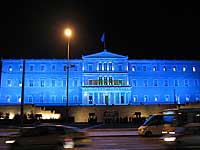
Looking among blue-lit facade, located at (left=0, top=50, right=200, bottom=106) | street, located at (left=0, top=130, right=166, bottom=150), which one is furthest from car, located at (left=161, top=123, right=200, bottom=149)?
blue-lit facade, located at (left=0, top=50, right=200, bottom=106)

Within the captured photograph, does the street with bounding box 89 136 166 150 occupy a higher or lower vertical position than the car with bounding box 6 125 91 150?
lower

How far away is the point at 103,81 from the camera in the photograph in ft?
261

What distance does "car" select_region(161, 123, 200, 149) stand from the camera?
11617mm

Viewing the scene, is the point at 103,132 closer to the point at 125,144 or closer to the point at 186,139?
the point at 125,144

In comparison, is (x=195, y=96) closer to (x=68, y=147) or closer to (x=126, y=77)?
(x=126, y=77)

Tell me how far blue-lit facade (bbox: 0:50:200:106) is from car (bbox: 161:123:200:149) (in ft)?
212

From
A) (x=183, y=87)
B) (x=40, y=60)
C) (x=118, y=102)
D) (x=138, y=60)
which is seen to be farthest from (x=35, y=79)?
(x=183, y=87)

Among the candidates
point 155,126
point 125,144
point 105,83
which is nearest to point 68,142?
point 125,144

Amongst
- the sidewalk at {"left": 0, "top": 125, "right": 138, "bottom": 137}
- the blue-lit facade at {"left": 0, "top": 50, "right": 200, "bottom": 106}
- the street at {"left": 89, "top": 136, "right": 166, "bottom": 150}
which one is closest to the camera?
the street at {"left": 89, "top": 136, "right": 166, "bottom": 150}

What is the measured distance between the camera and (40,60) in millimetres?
80312

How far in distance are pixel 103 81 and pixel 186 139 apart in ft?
223

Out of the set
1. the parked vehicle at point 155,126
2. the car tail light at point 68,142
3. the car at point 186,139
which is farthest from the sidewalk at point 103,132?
the car at point 186,139

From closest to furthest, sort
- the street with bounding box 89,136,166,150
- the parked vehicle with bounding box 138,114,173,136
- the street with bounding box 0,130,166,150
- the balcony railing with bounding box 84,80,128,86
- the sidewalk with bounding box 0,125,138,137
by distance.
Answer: the street with bounding box 89,136,166,150 < the street with bounding box 0,130,166,150 < the parked vehicle with bounding box 138,114,173,136 < the sidewalk with bounding box 0,125,138,137 < the balcony railing with bounding box 84,80,128,86

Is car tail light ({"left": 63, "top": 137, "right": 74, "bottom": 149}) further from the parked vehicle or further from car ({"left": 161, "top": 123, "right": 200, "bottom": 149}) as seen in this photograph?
the parked vehicle
